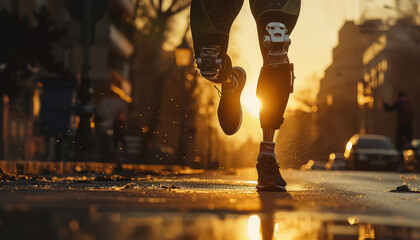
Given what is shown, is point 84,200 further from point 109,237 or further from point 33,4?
point 33,4

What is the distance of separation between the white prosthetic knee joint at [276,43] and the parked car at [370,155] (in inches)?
977

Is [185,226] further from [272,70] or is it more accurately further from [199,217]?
[272,70]

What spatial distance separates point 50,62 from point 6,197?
638 inches

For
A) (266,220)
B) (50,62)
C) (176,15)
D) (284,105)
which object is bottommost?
(266,220)

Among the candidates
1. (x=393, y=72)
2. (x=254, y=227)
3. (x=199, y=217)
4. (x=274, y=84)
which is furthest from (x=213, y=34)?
(x=393, y=72)

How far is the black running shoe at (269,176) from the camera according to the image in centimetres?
619

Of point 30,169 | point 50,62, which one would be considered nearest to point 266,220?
point 30,169

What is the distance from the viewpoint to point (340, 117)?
5472 inches

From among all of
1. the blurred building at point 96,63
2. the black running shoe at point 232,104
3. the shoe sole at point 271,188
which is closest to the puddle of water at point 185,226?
the shoe sole at point 271,188

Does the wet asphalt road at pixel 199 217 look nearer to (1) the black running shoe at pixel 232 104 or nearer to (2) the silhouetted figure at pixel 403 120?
(1) the black running shoe at pixel 232 104

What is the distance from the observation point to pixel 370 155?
108 feet

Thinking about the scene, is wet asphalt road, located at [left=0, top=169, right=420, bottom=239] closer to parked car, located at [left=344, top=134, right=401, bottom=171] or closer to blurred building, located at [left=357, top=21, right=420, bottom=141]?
parked car, located at [left=344, top=134, right=401, bottom=171]

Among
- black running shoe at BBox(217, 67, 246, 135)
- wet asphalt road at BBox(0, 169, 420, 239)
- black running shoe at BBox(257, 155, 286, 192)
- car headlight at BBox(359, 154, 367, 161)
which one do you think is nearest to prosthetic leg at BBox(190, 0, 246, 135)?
black running shoe at BBox(217, 67, 246, 135)

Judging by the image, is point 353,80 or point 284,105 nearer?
point 284,105
